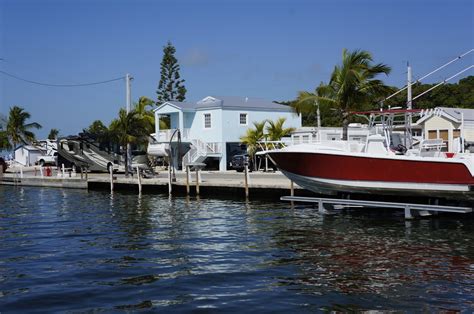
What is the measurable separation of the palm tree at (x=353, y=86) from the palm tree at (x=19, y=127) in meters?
45.6

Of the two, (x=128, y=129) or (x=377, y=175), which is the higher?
(x=128, y=129)

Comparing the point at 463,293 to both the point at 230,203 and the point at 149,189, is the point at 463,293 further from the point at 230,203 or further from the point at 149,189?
the point at 149,189

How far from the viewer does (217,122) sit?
46.3 m

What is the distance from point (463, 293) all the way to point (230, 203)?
15607 mm

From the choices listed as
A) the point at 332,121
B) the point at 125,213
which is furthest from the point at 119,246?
the point at 332,121

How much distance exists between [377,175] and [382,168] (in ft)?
1.02

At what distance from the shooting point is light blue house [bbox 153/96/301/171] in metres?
46.1

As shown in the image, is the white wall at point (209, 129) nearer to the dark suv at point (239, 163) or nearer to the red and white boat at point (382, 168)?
the dark suv at point (239, 163)

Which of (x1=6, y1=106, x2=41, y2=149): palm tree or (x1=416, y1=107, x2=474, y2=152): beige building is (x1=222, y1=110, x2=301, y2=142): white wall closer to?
(x1=416, y1=107, x2=474, y2=152): beige building

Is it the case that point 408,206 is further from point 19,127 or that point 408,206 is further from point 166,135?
point 19,127

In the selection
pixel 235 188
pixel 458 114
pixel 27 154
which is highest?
pixel 458 114

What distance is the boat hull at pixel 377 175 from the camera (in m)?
18.4

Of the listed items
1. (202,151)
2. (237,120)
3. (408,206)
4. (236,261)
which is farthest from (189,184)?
(237,120)

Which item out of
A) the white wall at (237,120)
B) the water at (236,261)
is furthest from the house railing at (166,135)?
the water at (236,261)
